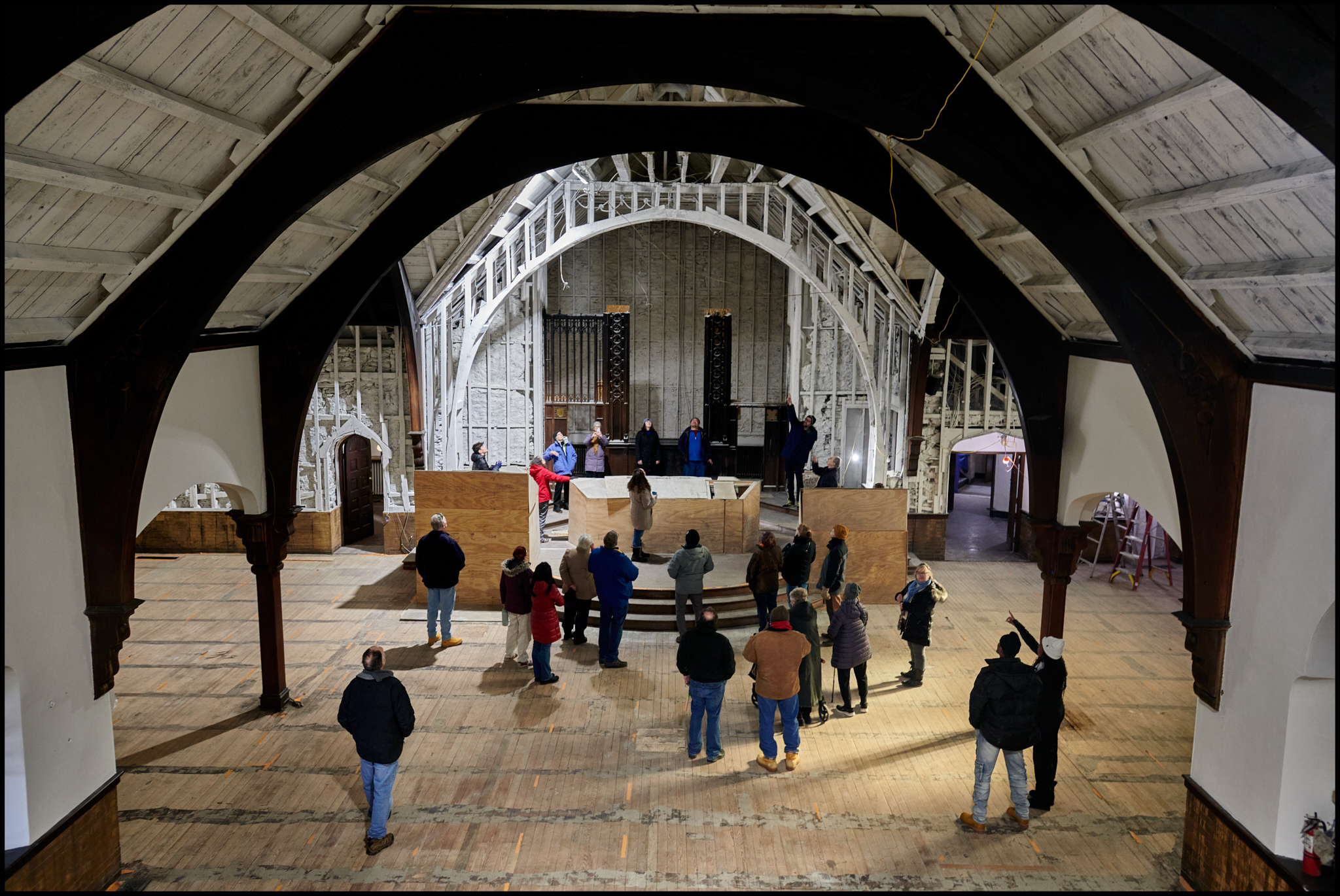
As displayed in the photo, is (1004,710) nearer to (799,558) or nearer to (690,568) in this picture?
(799,558)

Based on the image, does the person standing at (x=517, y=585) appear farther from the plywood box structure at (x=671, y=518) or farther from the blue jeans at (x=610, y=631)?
the plywood box structure at (x=671, y=518)

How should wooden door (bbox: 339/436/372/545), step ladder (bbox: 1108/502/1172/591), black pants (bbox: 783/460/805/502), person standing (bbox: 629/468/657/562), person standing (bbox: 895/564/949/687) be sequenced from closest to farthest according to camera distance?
person standing (bbox: 895/564/949/687) → person standing (bbox: 629/468/657/562) → step ladder (bbox: 1108/502/1172/591) → wooden door (bbox: 339/436/372/545) → black pants (bbox: 783/460/805/502)

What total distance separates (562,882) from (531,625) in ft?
10.3

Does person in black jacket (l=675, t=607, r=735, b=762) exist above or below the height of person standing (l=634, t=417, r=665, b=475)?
below

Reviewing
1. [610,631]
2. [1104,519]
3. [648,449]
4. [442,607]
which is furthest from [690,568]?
[1104,519]

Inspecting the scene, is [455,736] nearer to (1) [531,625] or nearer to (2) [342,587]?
(1) [531,625]

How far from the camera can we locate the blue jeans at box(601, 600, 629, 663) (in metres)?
9.46

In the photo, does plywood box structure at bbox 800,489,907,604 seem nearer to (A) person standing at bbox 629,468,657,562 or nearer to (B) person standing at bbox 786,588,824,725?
(A) person standing at bbox 629,468,657,562

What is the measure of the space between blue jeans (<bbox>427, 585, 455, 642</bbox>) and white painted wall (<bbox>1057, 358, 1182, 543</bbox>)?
617cm

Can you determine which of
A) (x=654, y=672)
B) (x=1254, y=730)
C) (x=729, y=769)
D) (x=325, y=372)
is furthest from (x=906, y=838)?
(x=325, y=372)

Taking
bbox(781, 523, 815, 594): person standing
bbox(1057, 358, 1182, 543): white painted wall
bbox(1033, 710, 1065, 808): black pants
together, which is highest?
bbox(1057, 358, 1182, 543): white painted wall

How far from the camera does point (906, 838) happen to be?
6535 millimetres

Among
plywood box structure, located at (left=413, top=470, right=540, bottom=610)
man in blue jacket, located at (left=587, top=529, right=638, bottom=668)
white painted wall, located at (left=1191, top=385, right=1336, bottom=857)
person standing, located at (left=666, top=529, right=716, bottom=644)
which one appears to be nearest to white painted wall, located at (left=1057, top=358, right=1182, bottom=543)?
white painted wall, located at (left=1191, top=385, right=1336, bottom=857)

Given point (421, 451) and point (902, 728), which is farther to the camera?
point (421, 451)
